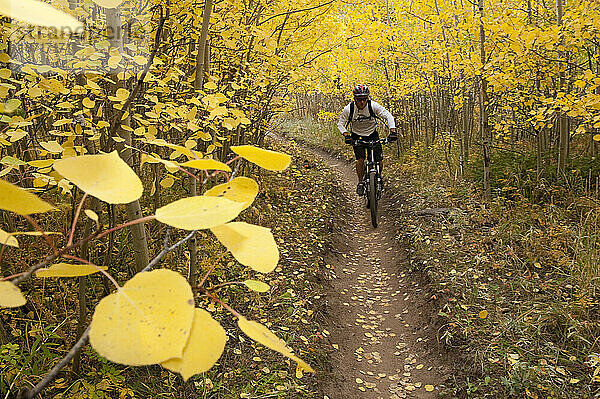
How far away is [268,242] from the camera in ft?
1.64

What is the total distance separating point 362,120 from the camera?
6.63 meters

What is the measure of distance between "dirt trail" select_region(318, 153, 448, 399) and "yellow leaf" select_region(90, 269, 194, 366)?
3191 mm

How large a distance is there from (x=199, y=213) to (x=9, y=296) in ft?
0.81

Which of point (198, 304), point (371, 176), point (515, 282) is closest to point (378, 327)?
point (515, 282)

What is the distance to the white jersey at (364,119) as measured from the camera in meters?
6.45

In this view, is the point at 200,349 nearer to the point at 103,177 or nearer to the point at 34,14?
the point at 103,177

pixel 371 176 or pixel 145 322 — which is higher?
pixel 145 322

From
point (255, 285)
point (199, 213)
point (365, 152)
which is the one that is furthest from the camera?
point (365, 152)

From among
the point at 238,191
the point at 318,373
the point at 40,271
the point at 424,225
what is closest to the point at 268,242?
the point at 238,191

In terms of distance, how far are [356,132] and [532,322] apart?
3.96 m

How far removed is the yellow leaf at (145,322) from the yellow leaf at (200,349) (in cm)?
5

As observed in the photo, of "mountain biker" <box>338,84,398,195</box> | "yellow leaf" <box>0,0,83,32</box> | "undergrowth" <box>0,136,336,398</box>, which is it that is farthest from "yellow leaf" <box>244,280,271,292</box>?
"mountain biker" <box>338,84,398,195</box>

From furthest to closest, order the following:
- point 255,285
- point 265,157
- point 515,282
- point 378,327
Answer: point 378,327
point 515,282
point 255,285
point 265,157

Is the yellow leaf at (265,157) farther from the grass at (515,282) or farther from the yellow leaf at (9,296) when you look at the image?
the grass at (515,282)
